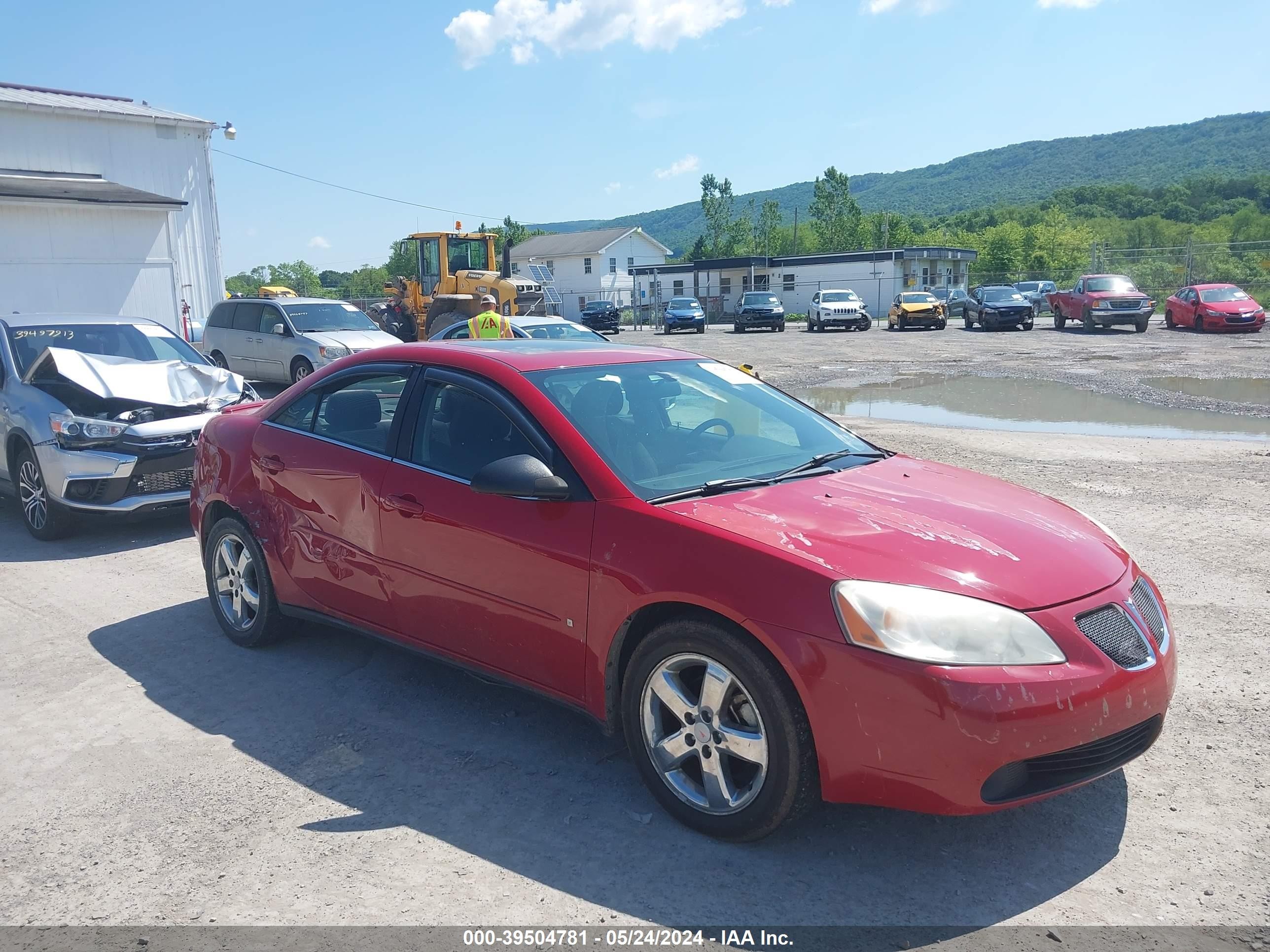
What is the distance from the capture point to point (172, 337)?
31.0 ft

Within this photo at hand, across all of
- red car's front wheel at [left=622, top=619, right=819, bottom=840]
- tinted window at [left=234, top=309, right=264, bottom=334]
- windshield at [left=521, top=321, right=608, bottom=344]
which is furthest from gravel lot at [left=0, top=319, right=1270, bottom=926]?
tinted window at [left=234, top=309, right=264, bottom=334]

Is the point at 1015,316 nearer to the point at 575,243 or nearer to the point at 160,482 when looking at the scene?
the point at 160,482

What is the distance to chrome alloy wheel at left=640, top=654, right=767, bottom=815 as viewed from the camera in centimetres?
320

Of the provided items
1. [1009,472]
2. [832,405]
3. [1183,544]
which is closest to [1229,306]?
[832,405]

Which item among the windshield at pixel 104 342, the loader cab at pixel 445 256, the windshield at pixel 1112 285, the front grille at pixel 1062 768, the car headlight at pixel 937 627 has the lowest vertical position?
the front grille at pixel 1062 768

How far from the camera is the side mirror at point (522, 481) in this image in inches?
142

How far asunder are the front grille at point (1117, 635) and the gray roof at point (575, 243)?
80732 millimetres

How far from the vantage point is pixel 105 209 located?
22.9 metres

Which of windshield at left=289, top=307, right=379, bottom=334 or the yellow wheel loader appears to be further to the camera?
the yellow wheel loader

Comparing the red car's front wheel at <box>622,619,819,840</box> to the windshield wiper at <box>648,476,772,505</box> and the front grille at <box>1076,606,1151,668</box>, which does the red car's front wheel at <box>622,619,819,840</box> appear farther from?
the front grille at <box>1076,606,1151,668</box>

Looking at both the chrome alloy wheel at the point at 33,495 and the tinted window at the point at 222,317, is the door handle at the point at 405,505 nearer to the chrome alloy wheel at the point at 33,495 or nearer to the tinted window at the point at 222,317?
the chrome alloy wheel at the point at 33,495

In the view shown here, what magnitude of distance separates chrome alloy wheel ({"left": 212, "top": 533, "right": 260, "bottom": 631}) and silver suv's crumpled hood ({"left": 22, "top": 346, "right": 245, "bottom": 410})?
11.3 feet

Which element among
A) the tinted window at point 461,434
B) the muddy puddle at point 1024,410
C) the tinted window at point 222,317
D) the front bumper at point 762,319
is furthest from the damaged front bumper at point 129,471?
the front bumper at point 762,319

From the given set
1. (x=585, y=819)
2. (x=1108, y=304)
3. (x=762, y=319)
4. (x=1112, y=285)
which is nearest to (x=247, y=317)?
(x=585, y=819)
